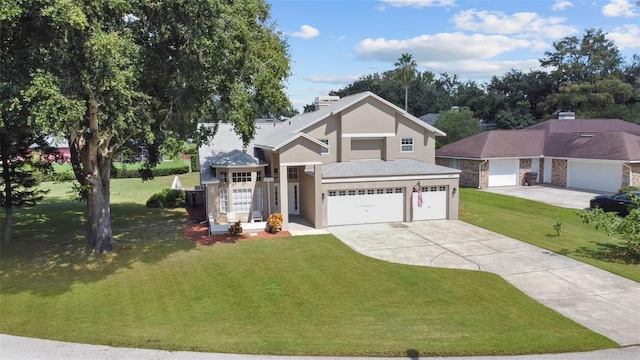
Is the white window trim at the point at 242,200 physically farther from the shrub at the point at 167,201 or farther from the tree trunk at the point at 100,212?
the shrub at the point at 167,201

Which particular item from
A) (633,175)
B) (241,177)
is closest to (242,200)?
(241,177)

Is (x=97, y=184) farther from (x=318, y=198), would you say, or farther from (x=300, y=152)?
(x=318, y=198)

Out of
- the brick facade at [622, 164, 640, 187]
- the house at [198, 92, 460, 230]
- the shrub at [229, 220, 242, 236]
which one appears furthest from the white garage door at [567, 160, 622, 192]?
the shrub at [229, 220, 242, 236]

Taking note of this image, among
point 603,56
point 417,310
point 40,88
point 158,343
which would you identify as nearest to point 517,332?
point 417,310

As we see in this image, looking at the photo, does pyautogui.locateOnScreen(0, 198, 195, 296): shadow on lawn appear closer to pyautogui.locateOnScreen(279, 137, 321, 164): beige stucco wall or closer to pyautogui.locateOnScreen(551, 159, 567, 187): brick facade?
pyautogui.locateOnScreen(279, 137, 321, 164): beige stucco wall

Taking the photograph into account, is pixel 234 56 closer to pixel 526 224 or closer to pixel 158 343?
pixel 158 343

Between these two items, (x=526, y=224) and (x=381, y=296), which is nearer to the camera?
(x=381, y=296)
